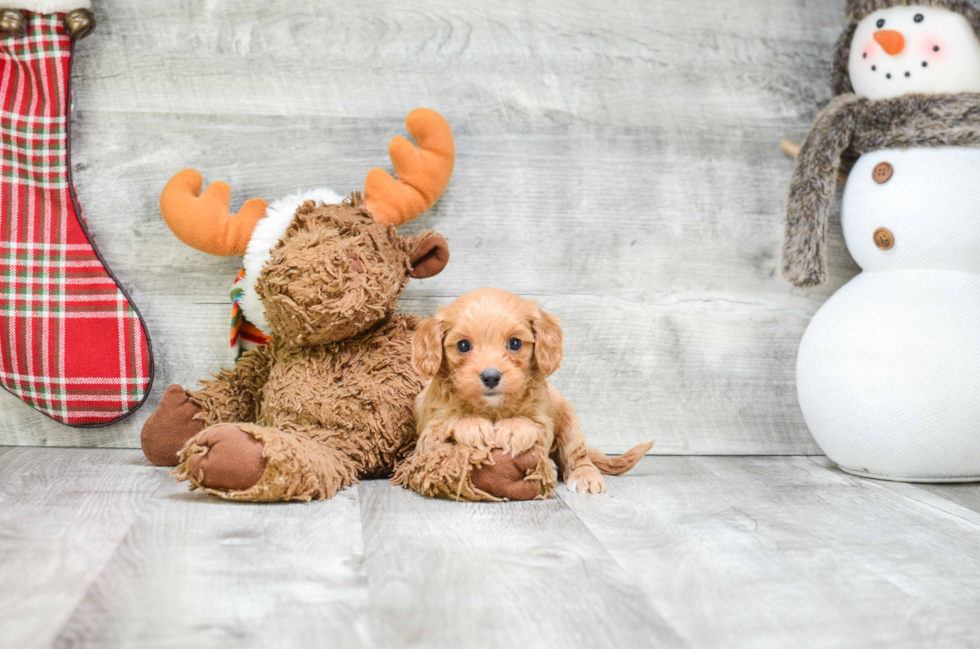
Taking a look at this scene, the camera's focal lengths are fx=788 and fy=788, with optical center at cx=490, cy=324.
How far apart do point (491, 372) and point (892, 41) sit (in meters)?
0.91

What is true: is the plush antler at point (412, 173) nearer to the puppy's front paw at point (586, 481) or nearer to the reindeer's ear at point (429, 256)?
the reindeer's ear at point (429, 256)

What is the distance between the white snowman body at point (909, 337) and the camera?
1.25m

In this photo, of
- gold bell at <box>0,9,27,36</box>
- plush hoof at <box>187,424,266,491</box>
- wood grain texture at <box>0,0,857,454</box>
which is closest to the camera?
plush hoof at <box>187,424,266,491</box>

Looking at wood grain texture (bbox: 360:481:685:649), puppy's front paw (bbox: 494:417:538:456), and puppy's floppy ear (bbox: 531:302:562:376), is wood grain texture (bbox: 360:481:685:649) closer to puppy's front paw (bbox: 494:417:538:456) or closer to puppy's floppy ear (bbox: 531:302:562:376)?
puppy's front paw (bbox: 494:417:538:456)

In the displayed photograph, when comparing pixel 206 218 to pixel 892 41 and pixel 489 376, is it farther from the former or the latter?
pixel 892 41

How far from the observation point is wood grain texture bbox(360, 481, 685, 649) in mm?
680

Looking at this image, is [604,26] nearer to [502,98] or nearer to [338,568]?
[502,98]

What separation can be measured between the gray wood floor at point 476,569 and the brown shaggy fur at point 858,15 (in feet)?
2.55

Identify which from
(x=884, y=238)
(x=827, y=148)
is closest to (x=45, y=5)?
(x=827, y=148)

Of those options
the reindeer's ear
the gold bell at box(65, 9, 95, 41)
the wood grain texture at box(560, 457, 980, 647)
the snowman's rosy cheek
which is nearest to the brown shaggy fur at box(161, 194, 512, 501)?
the reindeer's ear

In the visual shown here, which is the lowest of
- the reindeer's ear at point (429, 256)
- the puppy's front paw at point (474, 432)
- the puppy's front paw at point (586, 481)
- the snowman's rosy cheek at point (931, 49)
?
the puppy's front paw at point (586, 481)

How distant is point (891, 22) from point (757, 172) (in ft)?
1.10

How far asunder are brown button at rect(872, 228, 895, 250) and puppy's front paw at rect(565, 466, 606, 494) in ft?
2.08

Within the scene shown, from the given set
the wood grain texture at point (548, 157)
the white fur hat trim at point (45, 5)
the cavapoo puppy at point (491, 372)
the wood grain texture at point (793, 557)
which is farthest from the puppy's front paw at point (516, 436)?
the white fur hat trim at point (45, 5)
